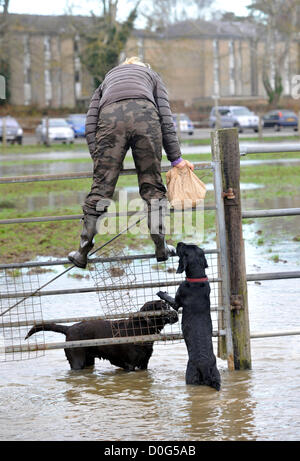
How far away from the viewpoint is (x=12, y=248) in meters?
11.1

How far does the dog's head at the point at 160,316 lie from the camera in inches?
230

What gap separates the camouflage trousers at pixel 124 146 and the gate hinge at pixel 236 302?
0.97 meters

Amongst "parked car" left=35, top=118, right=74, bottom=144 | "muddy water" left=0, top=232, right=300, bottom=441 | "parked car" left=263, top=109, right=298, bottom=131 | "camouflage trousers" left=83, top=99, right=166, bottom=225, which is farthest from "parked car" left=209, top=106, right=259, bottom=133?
"camouflage trousers" left=83, top=99, right=166, bottom=225

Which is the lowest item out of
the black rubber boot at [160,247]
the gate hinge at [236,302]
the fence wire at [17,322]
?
the fence wire at [17,322]

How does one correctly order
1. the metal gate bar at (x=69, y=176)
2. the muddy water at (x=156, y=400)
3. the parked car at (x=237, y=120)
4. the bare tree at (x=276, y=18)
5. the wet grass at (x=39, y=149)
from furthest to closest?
the bare tree at (x=276, y=18) → the parked car at (x=237, y=120) → the wet grass at (x=39, y=149) → the metal gate bar at (x=69, y=176) → the muddy water at (x=156, y=400)

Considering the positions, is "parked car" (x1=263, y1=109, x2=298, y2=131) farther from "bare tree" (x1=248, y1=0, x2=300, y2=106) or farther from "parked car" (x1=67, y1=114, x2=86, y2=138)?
"bare tree" (x1=248, y1=0, x2=300, y2=106)

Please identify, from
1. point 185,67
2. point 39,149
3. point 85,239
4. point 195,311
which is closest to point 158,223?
A: point 85,239

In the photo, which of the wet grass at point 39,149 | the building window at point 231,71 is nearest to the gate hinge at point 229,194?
the wet grass at point 39,149

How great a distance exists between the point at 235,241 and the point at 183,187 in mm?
674

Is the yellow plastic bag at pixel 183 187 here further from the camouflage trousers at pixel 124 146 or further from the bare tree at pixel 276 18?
the bare tree at pixel 276 18

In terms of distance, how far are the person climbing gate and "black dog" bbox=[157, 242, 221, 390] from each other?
0.17 metres
